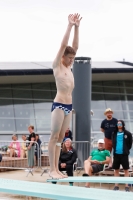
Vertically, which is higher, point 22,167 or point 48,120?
point 48,120

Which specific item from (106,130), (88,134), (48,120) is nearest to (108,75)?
(48,120)

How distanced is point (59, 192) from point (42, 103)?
27.2m

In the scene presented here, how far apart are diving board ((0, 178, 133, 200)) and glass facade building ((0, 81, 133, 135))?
24.5m

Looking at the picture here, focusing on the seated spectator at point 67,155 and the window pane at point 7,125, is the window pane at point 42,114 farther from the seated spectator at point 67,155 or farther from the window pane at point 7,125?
the seated spectator at point 67,155

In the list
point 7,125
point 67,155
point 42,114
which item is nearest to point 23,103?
point 42,114

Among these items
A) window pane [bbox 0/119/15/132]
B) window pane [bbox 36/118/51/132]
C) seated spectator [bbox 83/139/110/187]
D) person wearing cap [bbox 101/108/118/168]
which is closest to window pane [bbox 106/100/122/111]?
window pane [bbox 36/118/51/132]

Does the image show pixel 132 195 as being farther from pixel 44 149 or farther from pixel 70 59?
pixel 44 149

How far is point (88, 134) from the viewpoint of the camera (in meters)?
16.4

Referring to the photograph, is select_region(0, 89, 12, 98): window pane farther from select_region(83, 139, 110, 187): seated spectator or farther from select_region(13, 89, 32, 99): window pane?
select_region(83, 139, 110, 187): seated spectator

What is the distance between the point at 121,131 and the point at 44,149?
3946 mm

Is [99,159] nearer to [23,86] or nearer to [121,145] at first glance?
[121,145]

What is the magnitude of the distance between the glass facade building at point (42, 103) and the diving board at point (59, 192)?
Answer: 80.3 feet

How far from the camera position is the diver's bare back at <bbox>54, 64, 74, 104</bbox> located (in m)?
6.71

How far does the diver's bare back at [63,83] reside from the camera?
6.71 metres
